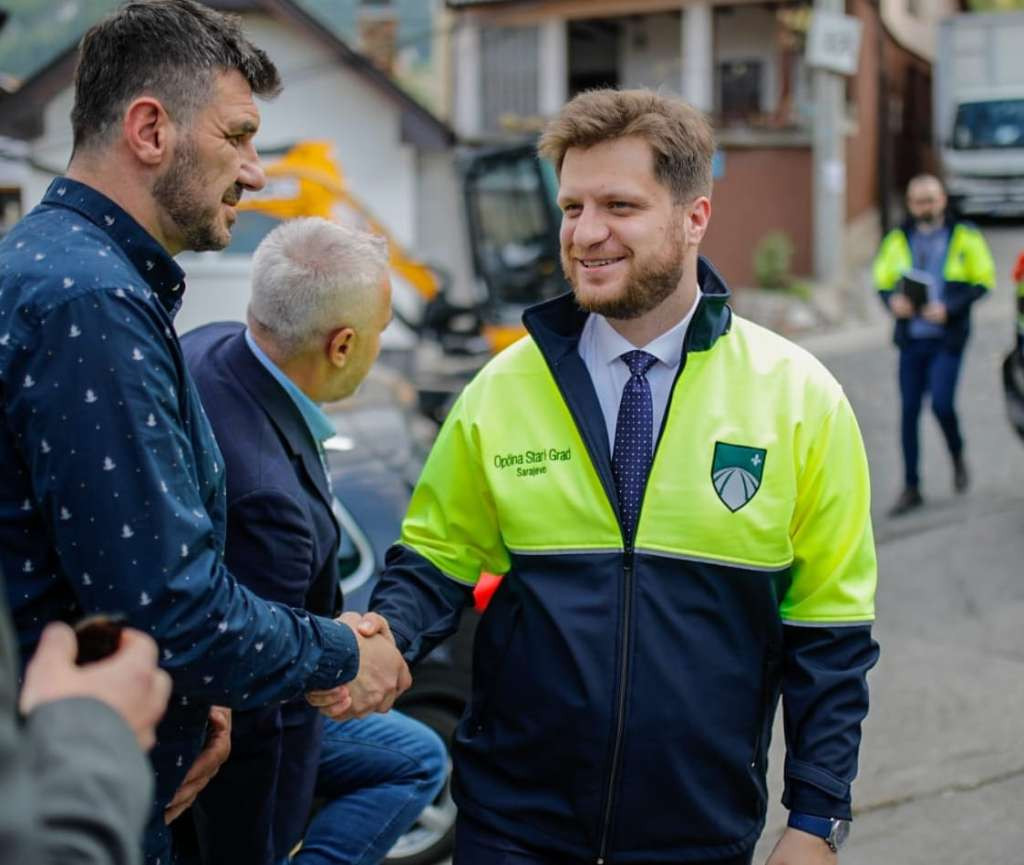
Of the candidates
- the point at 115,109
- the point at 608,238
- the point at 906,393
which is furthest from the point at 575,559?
the point at 906,393

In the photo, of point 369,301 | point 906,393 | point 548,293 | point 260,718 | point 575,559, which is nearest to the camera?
point 575,559

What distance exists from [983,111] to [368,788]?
21436 mm

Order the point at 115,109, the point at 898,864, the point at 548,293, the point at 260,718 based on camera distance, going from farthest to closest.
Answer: the point at 548,293 → the point at 898,864 → the point at 260,718 → the point at 115,109

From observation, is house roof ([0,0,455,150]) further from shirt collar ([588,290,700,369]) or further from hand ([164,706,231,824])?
hand ([164,706,231,824])

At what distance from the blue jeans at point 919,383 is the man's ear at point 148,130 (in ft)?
Result: 22.6

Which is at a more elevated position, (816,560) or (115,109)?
(115,109)

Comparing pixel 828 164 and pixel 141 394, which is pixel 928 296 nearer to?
pixel 141 394

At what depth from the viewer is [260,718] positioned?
9.32 ft

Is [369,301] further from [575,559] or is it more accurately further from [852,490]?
[852,490]

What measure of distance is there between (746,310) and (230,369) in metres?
15.4

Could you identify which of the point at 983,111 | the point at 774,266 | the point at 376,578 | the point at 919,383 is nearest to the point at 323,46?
the point at 774,266

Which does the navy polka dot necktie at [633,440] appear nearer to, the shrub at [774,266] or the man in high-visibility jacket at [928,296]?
the man in high-visibility jacket at [928,296]

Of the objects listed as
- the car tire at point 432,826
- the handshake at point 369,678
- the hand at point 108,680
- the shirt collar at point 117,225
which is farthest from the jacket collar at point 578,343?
the car tire at point 432,826

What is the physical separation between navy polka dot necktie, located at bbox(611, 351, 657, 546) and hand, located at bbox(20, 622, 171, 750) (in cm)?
115
